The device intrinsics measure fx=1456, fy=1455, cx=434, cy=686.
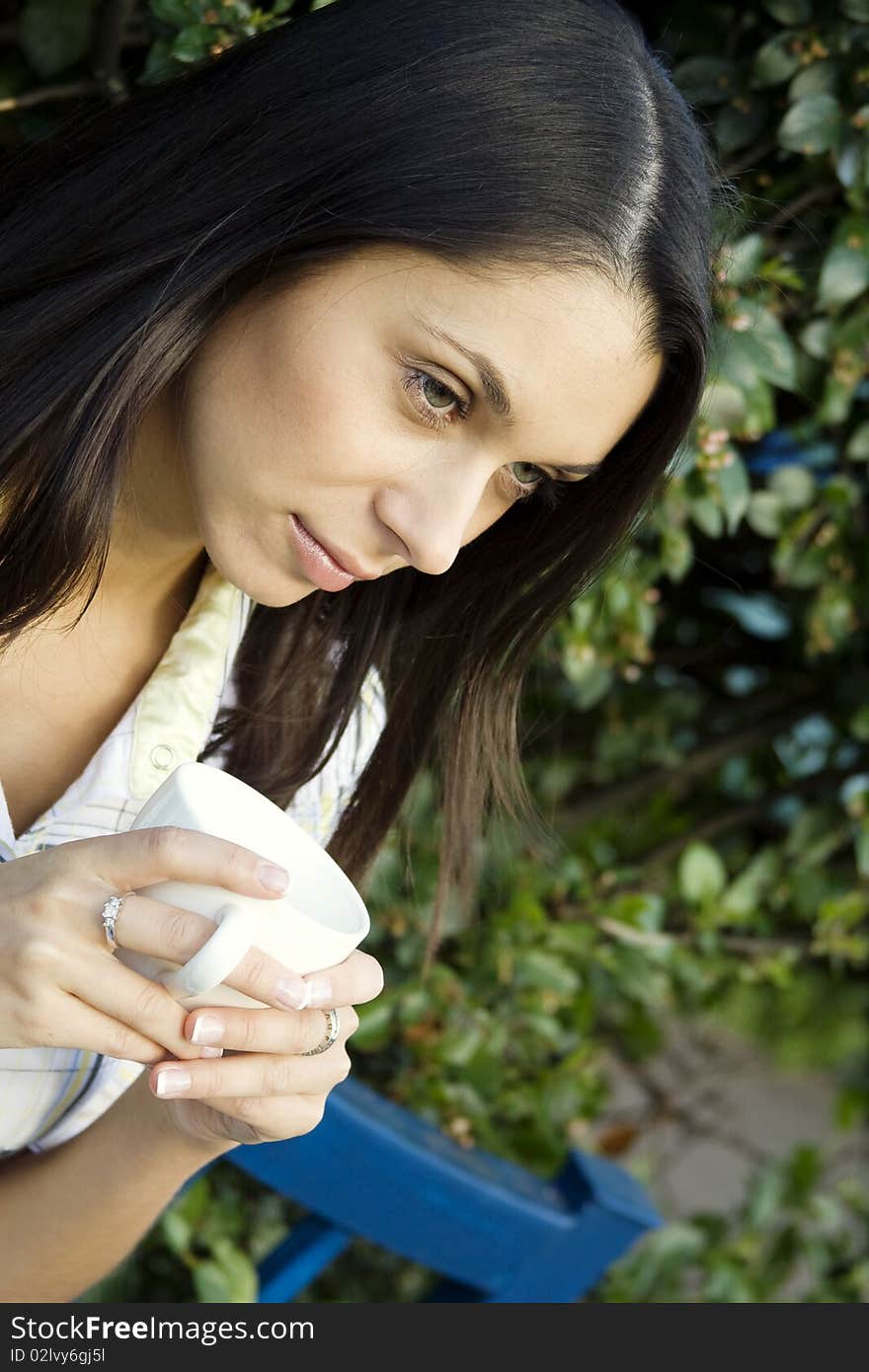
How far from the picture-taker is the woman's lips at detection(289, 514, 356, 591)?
1.22 metres

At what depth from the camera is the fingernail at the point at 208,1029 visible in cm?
98

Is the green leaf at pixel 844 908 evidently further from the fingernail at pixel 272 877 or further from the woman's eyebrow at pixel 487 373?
the fingernail at pixel 272 877

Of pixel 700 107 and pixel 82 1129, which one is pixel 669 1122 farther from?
pixel 700 107

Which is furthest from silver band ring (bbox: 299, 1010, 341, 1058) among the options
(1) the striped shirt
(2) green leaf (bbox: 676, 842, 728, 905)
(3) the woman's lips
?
(2) green leaf (bbox: 676, 842, 728, 905)

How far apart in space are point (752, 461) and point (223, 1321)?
4.18ft

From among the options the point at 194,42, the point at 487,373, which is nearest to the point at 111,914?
the point at 487,373

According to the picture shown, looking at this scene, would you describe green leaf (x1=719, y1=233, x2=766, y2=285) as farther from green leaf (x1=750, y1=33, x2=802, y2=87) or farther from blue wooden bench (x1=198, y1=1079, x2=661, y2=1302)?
blue wooden bench (x1=198, y1=1079, x2=661, y2=1302)

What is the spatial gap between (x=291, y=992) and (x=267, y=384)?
498 mm

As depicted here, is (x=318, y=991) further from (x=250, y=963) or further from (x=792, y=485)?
(x=792, y=485)

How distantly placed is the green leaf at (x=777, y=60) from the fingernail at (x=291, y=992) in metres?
1.18

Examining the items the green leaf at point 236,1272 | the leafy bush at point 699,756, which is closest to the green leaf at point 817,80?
the leafy bush at point 699,756

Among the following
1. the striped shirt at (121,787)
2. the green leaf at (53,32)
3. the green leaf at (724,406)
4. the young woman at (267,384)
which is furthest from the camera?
the green leaf at (724,406)

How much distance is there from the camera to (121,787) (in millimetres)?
1336

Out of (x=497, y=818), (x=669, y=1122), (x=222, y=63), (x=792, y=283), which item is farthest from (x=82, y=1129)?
(x=669, y=1122)
